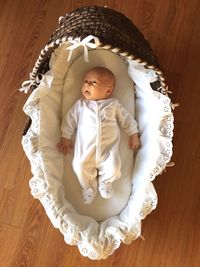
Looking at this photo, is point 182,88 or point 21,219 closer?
point 21,219

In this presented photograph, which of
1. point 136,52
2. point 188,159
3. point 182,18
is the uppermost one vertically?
point 182,18

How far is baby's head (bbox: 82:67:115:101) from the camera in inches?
49.0

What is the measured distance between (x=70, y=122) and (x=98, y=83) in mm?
158

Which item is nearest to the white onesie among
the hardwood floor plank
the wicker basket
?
the wicker basket

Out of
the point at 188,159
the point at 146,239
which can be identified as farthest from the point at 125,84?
the point at 146,239

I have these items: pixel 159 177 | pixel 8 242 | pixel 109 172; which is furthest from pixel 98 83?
pixel 8 242

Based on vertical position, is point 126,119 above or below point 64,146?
above

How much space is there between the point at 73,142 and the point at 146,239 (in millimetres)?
403

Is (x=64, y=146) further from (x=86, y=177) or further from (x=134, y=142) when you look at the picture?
(x=134, y=142)

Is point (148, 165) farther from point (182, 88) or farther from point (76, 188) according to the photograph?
point (182, 88)

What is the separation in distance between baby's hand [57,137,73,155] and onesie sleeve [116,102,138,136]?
0.18m

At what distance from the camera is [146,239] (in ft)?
4.38

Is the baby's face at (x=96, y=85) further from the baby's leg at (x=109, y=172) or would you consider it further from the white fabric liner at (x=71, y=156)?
the baby's leg at (x=109, y=172)

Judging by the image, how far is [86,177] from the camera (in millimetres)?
1253
